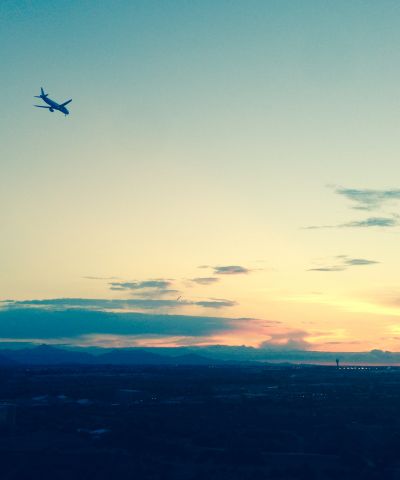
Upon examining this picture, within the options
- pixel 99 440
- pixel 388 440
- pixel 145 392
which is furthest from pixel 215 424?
pixel 145 392

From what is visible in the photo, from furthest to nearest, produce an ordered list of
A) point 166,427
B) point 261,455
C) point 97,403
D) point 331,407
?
point 97,403 → point 331,407 → point 166,427 → point 261,455

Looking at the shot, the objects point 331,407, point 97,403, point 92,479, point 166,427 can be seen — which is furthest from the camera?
point 97,403

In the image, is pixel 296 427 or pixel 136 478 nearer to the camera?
pixel 136 478

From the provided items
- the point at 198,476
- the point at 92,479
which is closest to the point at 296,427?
the point at 198,476

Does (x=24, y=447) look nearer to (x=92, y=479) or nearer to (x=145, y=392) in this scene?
(x=92, y=479)

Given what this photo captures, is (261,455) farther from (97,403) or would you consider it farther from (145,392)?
(145,392)

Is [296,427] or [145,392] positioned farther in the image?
[145,392]

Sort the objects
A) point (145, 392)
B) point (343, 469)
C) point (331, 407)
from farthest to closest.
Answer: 1. point (145, 392)
2. point (331, 407)
3. point (343, 469)

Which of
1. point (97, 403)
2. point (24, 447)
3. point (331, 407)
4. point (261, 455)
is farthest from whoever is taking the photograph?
point (97, 403)
